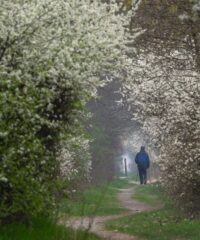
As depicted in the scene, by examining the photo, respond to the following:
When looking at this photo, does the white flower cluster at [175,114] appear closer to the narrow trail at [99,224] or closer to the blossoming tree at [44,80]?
the narrow trail at [99,224]

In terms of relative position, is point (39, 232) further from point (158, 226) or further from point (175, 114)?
point (175, 114)

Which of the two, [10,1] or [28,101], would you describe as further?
[10,1]

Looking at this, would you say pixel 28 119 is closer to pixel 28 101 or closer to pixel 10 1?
pixel 28 101

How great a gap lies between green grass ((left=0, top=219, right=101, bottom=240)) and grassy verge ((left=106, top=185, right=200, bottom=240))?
10.8 ft

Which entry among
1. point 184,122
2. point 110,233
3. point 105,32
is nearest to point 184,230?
point 110,233

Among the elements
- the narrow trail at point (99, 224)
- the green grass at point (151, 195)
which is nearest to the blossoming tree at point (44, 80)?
the narrow trail at point (99, 224)

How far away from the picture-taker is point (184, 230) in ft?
42.1

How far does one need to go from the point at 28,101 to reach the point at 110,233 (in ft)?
18.7

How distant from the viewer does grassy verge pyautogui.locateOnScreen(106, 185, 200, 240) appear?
12.5 m

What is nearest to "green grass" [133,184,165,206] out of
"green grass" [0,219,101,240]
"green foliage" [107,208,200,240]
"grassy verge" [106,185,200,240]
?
"grassy verge" [106,185,200,240]

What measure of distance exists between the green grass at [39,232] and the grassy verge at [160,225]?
3291 millimetres

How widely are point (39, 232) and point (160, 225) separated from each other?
5880mm

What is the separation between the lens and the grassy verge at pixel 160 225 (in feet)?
41.0

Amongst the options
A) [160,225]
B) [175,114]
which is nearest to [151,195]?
[175,114]
